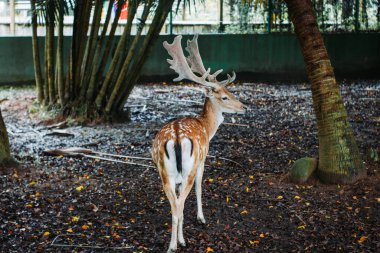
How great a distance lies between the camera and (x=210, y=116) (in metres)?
5.81

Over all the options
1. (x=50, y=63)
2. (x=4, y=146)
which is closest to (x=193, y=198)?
(x=4, y=146)

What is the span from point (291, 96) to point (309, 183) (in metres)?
6.12

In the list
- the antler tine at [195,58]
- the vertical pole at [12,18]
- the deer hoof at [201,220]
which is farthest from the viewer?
the vertical pole at [12,18]

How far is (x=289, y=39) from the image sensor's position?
1460 centimetres

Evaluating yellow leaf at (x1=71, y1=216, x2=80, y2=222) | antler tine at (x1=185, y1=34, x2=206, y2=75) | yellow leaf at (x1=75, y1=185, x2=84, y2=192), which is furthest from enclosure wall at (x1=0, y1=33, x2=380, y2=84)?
yellow leaf at (x1=71, y1=216, x2=80, y2=222)

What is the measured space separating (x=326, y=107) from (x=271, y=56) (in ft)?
27.9

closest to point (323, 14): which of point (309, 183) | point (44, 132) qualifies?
point (44, 132)

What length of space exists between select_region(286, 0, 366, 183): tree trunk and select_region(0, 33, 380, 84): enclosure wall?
8.31 meters

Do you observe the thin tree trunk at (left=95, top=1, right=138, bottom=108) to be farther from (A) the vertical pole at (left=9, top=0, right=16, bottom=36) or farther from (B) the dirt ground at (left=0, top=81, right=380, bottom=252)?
(A) the vertical pole at (left=9, top=0, right=16, bottom=36)

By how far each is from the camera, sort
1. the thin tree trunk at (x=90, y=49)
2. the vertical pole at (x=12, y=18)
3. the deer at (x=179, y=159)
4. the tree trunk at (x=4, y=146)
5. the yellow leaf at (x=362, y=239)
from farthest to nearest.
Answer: the vertical pole at (x=12, y=18), the thin tree trunk at (x=90, y=49), the tree trunk at (x=4, y=146), the yellow leaf at (x=362, y=239), the deer at (x=179, y=159)

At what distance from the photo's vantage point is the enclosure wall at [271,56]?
47.4 ft

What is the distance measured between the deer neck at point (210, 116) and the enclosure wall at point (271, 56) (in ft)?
28.1

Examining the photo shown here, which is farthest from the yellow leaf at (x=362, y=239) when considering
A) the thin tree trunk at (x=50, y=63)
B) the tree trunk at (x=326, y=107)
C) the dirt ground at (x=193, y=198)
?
the thin tree trunk at (x=50, y=63)

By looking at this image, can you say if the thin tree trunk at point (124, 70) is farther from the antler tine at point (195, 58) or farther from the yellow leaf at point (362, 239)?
the yellow leaf at point (362, 239)
